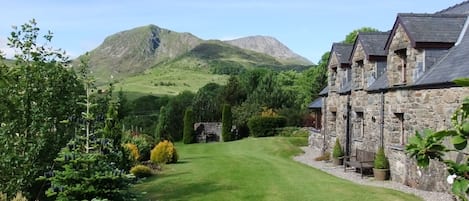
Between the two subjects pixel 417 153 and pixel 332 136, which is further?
pixel 332 136

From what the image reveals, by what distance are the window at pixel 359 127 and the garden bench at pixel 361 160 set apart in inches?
30.6

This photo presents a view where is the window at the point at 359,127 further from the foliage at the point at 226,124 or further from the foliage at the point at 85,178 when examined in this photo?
the foliage at the point at 226,124

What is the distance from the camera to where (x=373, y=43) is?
2220 cm

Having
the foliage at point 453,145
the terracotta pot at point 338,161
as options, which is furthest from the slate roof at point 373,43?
the foliage at point 453,145

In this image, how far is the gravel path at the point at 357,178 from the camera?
14.9 meters

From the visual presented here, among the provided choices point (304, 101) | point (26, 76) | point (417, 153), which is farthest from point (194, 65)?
point (417, 153)

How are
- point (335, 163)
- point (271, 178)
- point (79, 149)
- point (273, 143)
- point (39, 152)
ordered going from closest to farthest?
point (79, 149) < point (39, 152) < point (271, 178) < point (335, 163) < point (273, 143)

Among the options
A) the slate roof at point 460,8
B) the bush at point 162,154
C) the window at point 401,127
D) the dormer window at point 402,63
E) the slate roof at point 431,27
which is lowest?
the bush at point 162,154

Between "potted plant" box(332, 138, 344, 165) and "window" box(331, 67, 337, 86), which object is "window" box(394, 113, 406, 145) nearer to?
"potted plant" box(332, 138, 344, 165)

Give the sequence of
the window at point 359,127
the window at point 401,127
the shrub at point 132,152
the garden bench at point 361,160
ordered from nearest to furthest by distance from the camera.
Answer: the window at point 401,127, the garden bench at point 361,160, the shrub at point 132,152, the window at point 359,127

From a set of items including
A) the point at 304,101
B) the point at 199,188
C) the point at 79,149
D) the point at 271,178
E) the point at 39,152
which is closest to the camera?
the point at 79,149

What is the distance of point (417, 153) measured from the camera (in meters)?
2.80

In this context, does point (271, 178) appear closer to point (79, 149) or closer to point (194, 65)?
point (79, 149)

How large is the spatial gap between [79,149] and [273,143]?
27149mm
